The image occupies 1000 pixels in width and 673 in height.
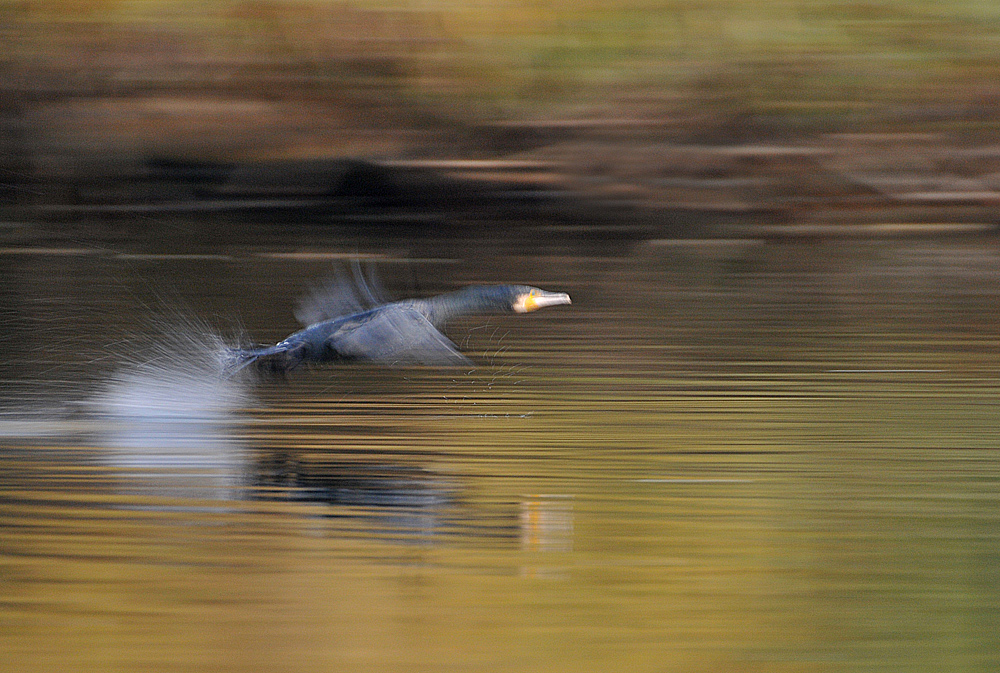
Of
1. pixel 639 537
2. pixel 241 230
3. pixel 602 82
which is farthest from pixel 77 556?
pixel 602 82

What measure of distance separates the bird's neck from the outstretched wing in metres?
0.07

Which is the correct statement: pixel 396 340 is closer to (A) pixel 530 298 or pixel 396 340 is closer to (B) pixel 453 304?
(B) pixel 453 304

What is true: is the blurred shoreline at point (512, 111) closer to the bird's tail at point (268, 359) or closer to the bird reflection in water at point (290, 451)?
the bird reflection in water at point (290, 451)

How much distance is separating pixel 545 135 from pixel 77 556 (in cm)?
965

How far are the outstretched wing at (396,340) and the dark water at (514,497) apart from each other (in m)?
0.19

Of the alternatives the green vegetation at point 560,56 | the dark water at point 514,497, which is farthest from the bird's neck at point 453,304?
the green vegetation at point 560,56

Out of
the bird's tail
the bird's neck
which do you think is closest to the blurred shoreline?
the bird's tail

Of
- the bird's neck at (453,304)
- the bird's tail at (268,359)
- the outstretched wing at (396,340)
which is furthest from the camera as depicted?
the bird's tail at (268,359)

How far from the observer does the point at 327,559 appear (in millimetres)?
3279

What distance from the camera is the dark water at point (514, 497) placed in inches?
112

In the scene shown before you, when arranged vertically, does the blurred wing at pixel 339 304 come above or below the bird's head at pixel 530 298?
above

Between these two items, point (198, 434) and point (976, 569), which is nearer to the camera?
point (976, 569)

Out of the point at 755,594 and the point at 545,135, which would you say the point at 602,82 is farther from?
the point at 755,594

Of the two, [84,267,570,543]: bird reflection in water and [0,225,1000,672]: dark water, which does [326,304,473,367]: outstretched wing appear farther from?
[0,225,1000,672]: dark water
